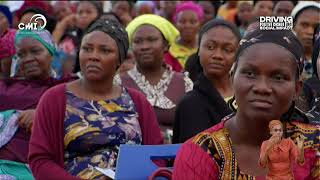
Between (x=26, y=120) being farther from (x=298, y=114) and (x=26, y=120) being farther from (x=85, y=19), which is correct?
(x=85, y=19)

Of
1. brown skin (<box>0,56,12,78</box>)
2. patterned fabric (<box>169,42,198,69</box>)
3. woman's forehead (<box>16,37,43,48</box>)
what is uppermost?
woman's forehead (<box>16,37,43,48</box>)

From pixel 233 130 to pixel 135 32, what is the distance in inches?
131

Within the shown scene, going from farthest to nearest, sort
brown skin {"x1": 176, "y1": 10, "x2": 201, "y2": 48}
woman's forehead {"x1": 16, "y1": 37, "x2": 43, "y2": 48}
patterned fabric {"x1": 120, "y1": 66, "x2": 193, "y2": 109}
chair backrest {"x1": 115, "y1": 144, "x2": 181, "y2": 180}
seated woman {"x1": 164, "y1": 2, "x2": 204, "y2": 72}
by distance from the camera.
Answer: brown skin {"x1": 176, "y1": 10, "x2": 201, "y2": 48} < seated woman {"x1": 164, "y1": 2, "x2": 204, "y2": 72} < patterned fabric {"x1": 120, "y1": 66, "x2": 193, "y2": 109} < woman's forehead {"x1": 16, "y1": 37, "x2": 43, "y2": 48} < chair backrest {"x1": 115, "y1": 144, "x2": 181, "y2": 180}

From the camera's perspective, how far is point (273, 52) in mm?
2746

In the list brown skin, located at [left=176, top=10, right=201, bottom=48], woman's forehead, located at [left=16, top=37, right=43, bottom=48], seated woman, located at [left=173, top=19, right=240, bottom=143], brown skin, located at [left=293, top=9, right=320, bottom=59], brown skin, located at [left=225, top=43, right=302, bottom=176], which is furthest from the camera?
brown skin, located at [left=176, top=10, right=201, bottom=48]

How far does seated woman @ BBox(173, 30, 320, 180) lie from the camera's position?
2719mm

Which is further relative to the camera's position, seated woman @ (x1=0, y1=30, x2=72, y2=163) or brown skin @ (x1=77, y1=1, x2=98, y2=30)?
brown skin @ (x1=77, y1=1, x2=98, y2=30)

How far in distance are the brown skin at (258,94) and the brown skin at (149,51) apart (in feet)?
10.3

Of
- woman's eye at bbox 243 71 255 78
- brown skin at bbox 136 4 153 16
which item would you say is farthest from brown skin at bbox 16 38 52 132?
brown skin at bbox 136 4 153 16

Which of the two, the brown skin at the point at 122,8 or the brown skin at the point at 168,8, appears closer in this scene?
the brown skin at the point at 122,8

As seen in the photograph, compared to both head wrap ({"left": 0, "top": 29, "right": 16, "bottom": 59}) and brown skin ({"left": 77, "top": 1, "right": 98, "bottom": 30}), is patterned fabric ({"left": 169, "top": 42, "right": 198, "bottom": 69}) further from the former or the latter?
head wrap ({"left": 0, "top": 29, "right": 16, "bottom": 59})

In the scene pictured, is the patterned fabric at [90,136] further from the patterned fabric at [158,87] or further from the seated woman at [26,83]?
the patterned fabric at [158,87]

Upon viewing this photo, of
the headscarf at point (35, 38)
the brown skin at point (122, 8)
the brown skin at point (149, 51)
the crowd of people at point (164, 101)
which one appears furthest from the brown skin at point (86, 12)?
the headscarf at point (35, 38)

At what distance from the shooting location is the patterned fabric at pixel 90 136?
13.2 ft
